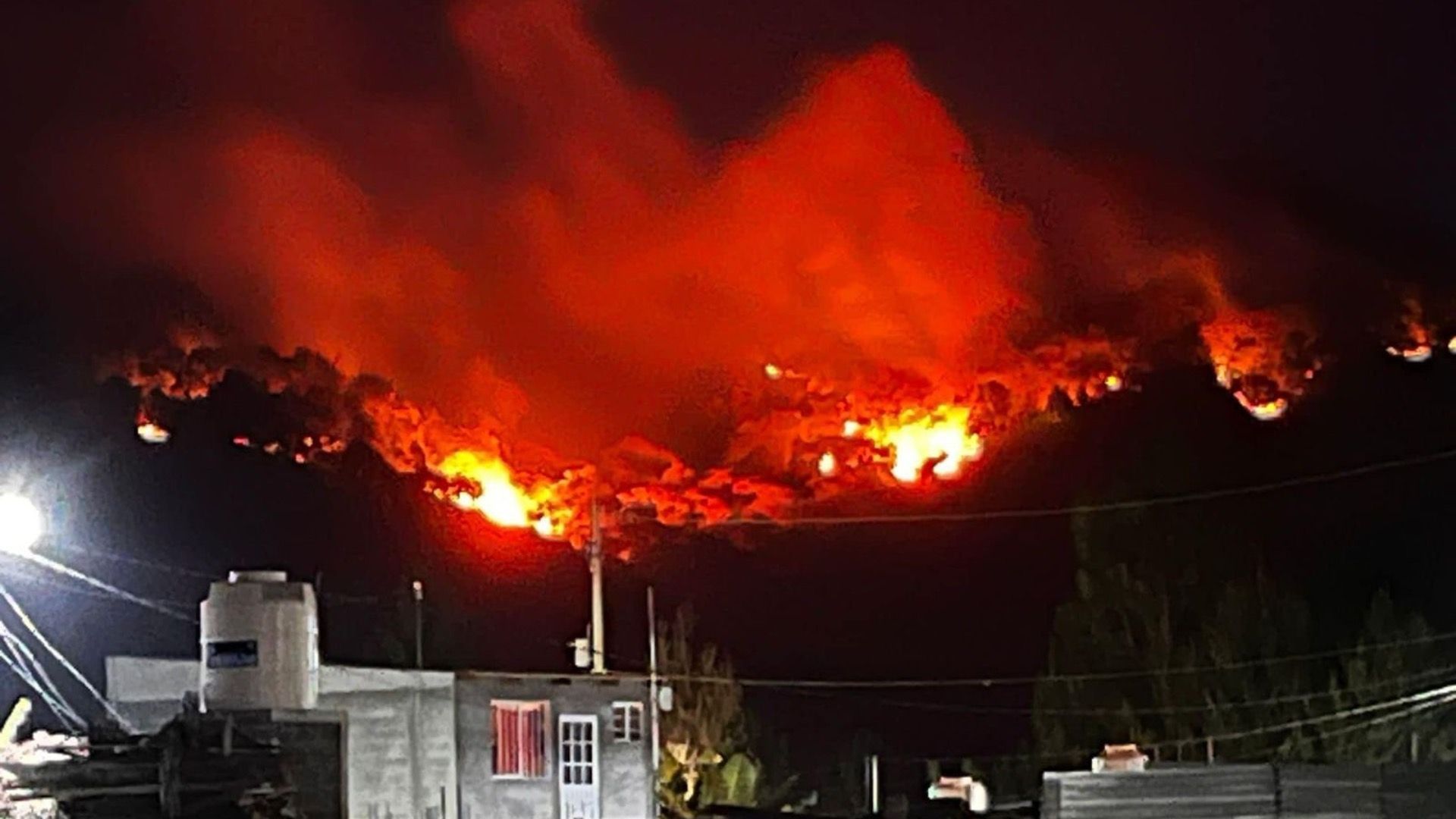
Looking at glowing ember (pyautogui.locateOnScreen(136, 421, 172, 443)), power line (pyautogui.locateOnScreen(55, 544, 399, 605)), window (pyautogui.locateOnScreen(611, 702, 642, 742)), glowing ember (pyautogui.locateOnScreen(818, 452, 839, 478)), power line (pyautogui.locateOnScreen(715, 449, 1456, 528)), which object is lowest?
window (pyautogui.locateOnScreen(611, 702, 642, 742))

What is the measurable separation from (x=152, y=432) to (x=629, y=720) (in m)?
20.2

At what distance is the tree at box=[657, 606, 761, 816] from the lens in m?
52.0

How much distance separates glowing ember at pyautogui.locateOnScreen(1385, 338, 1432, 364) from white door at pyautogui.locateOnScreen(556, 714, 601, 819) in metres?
24.8

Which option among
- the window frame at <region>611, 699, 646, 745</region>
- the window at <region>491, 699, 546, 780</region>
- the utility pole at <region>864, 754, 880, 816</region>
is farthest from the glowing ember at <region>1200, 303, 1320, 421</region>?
the window at <region>491, 699, 546, 780</region>

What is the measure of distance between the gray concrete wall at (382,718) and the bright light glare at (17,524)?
2.41m

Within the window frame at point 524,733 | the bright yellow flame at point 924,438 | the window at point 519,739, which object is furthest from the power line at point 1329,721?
the window at point 519,739

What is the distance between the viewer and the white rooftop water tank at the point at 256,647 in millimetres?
26250

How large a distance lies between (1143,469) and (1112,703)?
655 cm

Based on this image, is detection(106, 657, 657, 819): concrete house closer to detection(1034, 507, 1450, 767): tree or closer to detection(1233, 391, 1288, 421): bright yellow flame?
detection(1034, 507, 1450, 767): tree

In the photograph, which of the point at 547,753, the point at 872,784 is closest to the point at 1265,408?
the point at 872,784

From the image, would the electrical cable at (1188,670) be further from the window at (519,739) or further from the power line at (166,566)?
the window at (519,739)

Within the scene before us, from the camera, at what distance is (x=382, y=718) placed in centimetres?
2956

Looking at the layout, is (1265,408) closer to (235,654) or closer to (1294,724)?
(1294,724)

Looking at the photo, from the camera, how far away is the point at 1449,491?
48.8 meters
